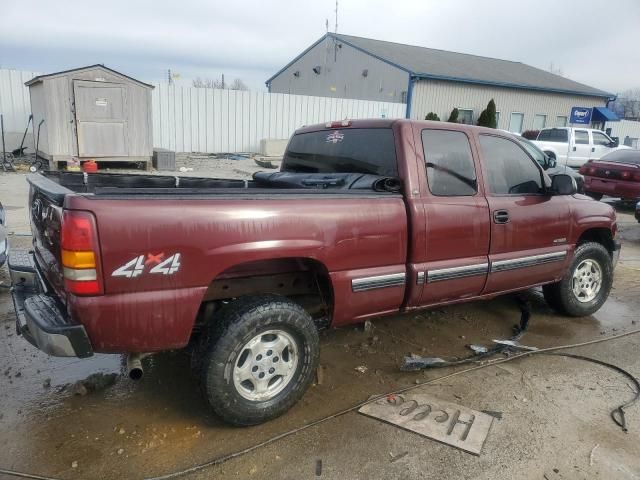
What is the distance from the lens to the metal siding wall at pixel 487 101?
25.1 metres

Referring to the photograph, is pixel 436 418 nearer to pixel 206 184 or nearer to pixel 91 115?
pixel 206 184

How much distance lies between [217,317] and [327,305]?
2.64ft

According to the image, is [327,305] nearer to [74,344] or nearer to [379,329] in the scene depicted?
[379,329]

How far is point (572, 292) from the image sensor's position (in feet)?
16.1

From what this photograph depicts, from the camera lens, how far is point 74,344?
2.48 m

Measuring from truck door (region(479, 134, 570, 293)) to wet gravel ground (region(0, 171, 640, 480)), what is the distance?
678mm

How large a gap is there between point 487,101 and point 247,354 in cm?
2768

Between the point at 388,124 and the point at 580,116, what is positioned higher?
the point at 580,116

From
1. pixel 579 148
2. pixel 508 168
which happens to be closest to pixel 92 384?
pixel 508 168

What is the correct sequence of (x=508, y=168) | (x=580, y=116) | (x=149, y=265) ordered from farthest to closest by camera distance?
(x=580, y=116)
(x=508, y=168)
(x=149, y=265)

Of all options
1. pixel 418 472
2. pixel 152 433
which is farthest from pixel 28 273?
pixel 418 472

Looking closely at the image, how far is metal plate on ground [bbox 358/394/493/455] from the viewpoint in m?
2.97

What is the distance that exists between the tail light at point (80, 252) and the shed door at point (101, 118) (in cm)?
1199

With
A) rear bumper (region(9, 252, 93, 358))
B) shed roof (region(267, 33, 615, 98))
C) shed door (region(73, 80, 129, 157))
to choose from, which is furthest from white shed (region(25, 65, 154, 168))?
shed roof (region(267, 33, 615, 98))
